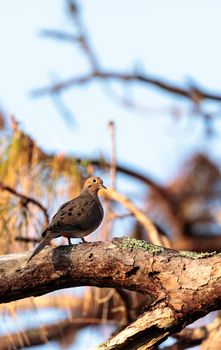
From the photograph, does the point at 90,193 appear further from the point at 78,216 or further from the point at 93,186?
the point at 78,216

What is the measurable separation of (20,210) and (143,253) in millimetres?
1852

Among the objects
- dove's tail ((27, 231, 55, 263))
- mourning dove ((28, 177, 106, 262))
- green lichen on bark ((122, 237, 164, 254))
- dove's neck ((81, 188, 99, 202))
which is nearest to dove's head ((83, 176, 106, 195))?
dove's neck ((81, 188, 99, 202))

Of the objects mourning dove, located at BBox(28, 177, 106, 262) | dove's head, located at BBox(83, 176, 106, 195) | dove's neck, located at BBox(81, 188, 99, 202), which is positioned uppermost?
dove's head, located at BBox(83, 176, 106, 195)

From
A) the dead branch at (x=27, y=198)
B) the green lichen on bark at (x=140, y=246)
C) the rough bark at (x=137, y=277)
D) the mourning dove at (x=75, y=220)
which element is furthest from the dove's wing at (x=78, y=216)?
the dead branch at (x=27, y=198)

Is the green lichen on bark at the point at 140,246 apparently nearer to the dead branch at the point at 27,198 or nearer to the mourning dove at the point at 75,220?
the mourning dove at the point at 75,220

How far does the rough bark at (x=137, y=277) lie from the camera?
3137 millimetres

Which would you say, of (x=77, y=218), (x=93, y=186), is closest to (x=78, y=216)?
(x=77, y=218)

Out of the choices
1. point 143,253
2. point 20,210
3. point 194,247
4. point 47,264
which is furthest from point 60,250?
point 194,247

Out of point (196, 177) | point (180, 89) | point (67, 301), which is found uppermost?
point (180, 89)

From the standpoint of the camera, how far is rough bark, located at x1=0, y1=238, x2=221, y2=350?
3137 millimetres

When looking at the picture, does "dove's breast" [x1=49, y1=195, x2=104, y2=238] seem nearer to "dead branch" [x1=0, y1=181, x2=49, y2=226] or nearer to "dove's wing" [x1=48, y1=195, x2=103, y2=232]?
"dove's wing" [x1=48, y1=195, x2=103, y2=232]

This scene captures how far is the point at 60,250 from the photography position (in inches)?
132

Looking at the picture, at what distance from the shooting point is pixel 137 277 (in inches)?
128

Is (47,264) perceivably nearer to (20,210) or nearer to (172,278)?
(172,278)
